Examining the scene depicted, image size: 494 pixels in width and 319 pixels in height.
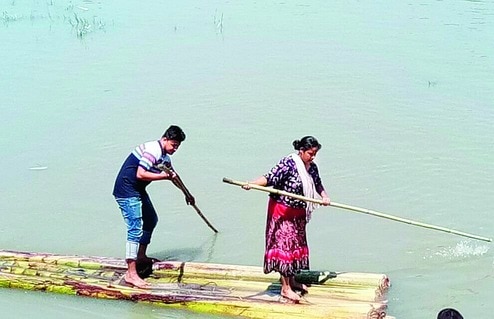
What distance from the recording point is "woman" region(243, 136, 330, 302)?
18.0ft

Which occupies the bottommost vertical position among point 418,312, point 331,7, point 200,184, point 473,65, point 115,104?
point 418,312

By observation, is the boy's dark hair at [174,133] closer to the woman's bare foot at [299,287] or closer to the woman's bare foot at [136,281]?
the woman's bare foot at [136,281]

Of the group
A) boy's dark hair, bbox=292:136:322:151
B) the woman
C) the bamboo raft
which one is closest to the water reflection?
the bamboo raft

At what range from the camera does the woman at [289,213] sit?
5500 mm

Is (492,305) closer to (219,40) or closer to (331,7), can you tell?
(219,40)

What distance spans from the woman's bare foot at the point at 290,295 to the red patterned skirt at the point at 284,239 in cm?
13

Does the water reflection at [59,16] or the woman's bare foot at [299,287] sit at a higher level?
the water reflection at [59,16]

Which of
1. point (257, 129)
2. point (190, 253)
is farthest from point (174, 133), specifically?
point (257, 129)

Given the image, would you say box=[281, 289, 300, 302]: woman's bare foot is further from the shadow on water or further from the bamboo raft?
the shadow on water

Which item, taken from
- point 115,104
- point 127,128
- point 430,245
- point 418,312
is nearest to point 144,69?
point 115,104

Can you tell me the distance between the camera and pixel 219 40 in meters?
16.8

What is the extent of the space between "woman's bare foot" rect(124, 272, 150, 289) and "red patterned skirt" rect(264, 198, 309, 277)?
1.06 meters

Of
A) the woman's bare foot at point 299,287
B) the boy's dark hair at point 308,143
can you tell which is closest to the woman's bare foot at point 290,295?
the woman's bare foot at point 299,287

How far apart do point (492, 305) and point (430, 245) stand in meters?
1.20
